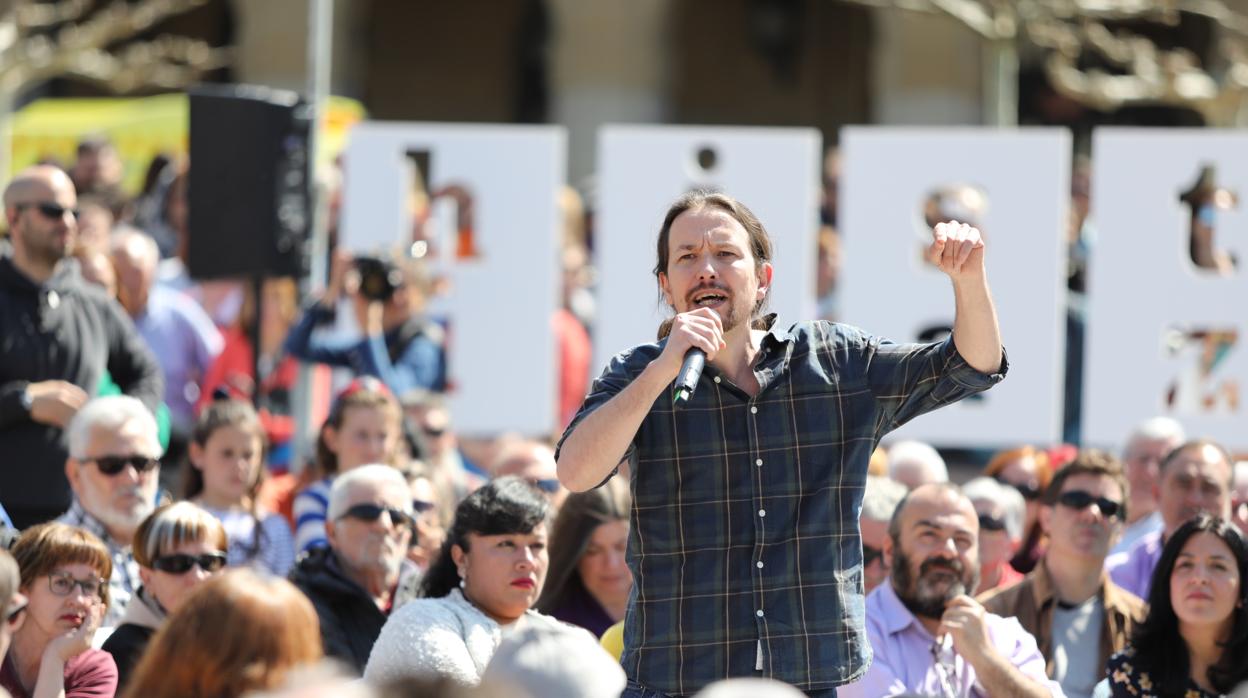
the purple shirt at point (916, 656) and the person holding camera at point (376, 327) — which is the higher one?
the person holding camera at point (376, 327)

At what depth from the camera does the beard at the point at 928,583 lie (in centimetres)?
607

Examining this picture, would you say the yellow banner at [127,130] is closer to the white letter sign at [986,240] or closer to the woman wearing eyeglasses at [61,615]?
the white letter sign at [986,240]

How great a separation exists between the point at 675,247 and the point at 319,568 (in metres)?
2.57

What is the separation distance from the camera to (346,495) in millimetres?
6523

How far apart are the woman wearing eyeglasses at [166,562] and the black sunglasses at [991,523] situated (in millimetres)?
2769

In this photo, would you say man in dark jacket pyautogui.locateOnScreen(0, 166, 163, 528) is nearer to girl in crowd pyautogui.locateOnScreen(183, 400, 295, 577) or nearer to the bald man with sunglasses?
girl in crowd pyautogui.locateOnScreen(183, 400, 295, 577)

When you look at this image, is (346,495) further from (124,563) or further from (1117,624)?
(1117,624)

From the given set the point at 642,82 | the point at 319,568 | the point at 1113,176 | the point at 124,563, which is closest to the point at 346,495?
the point at 319,568

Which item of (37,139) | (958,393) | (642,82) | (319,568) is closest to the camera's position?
(958,393)

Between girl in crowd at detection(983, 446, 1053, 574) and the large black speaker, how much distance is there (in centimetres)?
353

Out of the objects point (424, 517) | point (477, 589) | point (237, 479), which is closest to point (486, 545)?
point (477, 589)

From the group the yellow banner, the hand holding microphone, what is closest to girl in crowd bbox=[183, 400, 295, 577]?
the hand holding microphone

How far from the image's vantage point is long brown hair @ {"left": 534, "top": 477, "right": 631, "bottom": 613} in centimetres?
682

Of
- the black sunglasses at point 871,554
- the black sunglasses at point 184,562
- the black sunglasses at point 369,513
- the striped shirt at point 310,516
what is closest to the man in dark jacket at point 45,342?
the striped shirt at point 310,516
